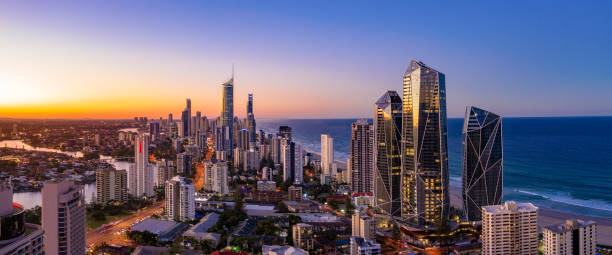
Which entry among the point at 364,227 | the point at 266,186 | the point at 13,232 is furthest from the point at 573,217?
the point at 13,232

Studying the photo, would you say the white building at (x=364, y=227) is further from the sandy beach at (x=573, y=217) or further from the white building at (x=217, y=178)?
the white building at (x=217, y=178)

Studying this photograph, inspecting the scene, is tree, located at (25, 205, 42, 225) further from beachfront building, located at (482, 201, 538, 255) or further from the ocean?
the ocean

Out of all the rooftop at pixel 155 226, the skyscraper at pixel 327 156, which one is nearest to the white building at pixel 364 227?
the rooftop at pixel 155 226

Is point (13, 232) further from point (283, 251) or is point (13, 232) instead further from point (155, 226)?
point (155, 226)

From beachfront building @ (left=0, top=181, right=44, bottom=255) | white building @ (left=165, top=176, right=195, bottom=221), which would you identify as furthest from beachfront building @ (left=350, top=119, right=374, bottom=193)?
beachfront building @ (left=0, top=181, right=44, bottom=255)

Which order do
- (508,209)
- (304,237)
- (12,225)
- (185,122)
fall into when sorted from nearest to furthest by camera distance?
(12,225), (508,209), (304,237), (185,122)

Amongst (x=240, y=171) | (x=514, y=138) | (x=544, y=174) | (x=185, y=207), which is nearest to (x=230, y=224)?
(x=185, y=207)
